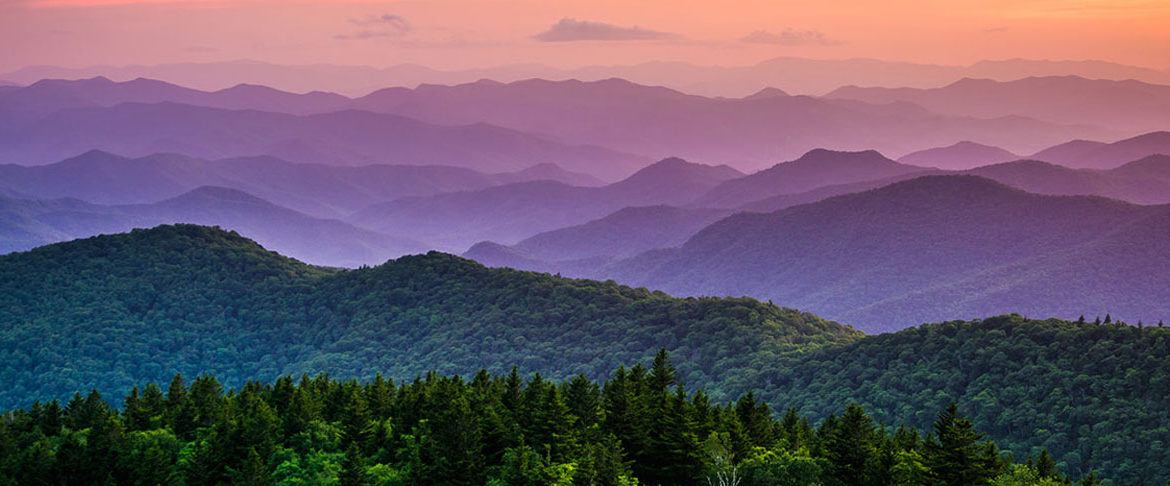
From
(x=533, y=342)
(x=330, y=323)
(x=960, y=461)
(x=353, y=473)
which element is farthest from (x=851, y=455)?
(x=330, y=323)

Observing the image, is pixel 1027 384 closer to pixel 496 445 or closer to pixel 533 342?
pixel 496 445

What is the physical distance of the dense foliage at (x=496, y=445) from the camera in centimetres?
6284

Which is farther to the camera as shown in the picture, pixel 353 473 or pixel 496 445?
pixel 496 445

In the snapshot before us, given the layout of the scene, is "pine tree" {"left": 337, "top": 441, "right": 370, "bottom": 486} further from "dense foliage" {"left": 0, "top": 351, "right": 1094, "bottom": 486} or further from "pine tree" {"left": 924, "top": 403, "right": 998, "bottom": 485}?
"pine tree" {"left": 924, "top": 403, "right": 998, "bottom": 485}

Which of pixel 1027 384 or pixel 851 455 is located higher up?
pixel 1027 384

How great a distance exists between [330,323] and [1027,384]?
3889 inches

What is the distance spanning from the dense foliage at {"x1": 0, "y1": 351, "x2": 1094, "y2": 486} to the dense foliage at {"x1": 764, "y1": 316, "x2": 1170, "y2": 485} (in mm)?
24751

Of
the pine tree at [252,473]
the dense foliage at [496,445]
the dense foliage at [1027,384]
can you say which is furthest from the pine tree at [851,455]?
the dense foliage at [1027,384]

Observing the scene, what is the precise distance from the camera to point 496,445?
69125 mm

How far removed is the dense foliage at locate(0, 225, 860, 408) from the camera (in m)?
154

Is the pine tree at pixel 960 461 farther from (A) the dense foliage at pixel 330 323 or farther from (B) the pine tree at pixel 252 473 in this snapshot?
(A) the dense foliage at pixel 330 323

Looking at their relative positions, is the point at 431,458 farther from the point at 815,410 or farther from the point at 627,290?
the point at 627,290

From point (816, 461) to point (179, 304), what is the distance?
137430 millimetres

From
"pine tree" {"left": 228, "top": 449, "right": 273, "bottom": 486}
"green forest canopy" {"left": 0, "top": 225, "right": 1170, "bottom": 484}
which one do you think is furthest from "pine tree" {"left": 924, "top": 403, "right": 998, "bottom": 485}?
"green forest canopy" {"left": 0, "top": 225, "right": 1170, "bottom": 484}
